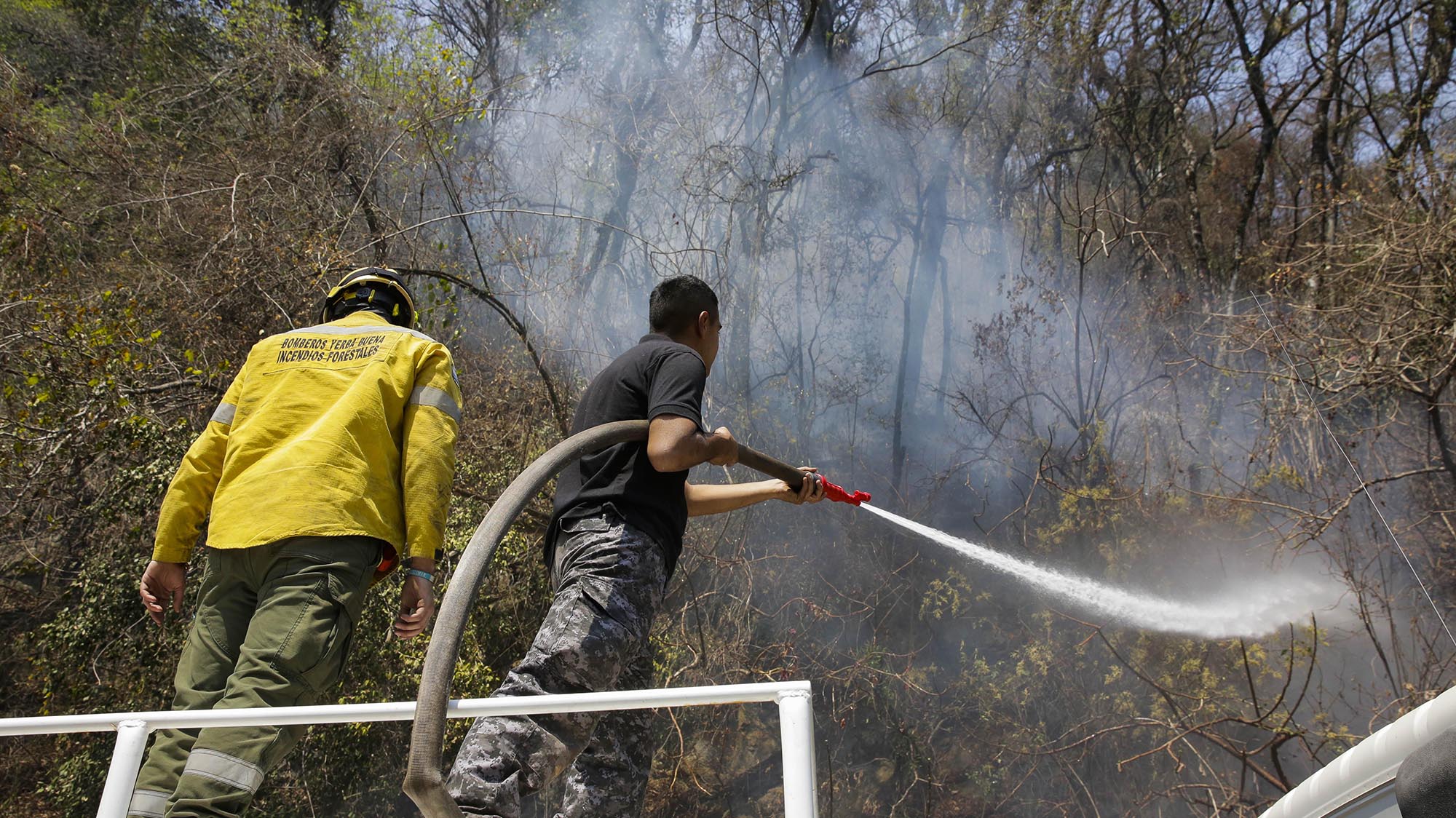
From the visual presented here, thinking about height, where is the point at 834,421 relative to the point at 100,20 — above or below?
below

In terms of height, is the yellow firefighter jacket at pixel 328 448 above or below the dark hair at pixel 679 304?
below

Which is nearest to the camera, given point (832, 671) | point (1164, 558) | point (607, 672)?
point (607, 672)

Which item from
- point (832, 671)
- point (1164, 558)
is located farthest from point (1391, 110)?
point (832, 671)

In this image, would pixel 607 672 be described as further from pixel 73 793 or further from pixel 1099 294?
pixel 1099 294

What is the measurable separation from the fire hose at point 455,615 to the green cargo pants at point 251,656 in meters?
0.28

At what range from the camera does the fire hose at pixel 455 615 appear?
5.23ft

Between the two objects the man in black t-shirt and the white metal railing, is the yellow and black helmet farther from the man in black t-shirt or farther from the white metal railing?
the white metal railing

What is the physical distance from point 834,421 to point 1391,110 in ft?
17.3

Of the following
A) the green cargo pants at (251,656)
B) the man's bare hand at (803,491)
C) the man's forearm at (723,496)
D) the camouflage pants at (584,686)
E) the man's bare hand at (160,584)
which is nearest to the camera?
the green cargo pants at (251,656)

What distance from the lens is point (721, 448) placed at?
2463mm

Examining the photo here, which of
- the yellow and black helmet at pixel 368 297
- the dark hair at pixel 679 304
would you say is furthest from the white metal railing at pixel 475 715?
the dark hair at pixel 679 304

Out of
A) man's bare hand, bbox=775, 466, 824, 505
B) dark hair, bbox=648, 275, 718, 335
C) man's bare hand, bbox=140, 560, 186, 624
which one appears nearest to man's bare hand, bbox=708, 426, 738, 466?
dark hair, bbox=648, 275, 718, 335

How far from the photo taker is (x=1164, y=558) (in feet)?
21.8

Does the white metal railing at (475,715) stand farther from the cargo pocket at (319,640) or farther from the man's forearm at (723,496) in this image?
the man's forearm at (723,496)
